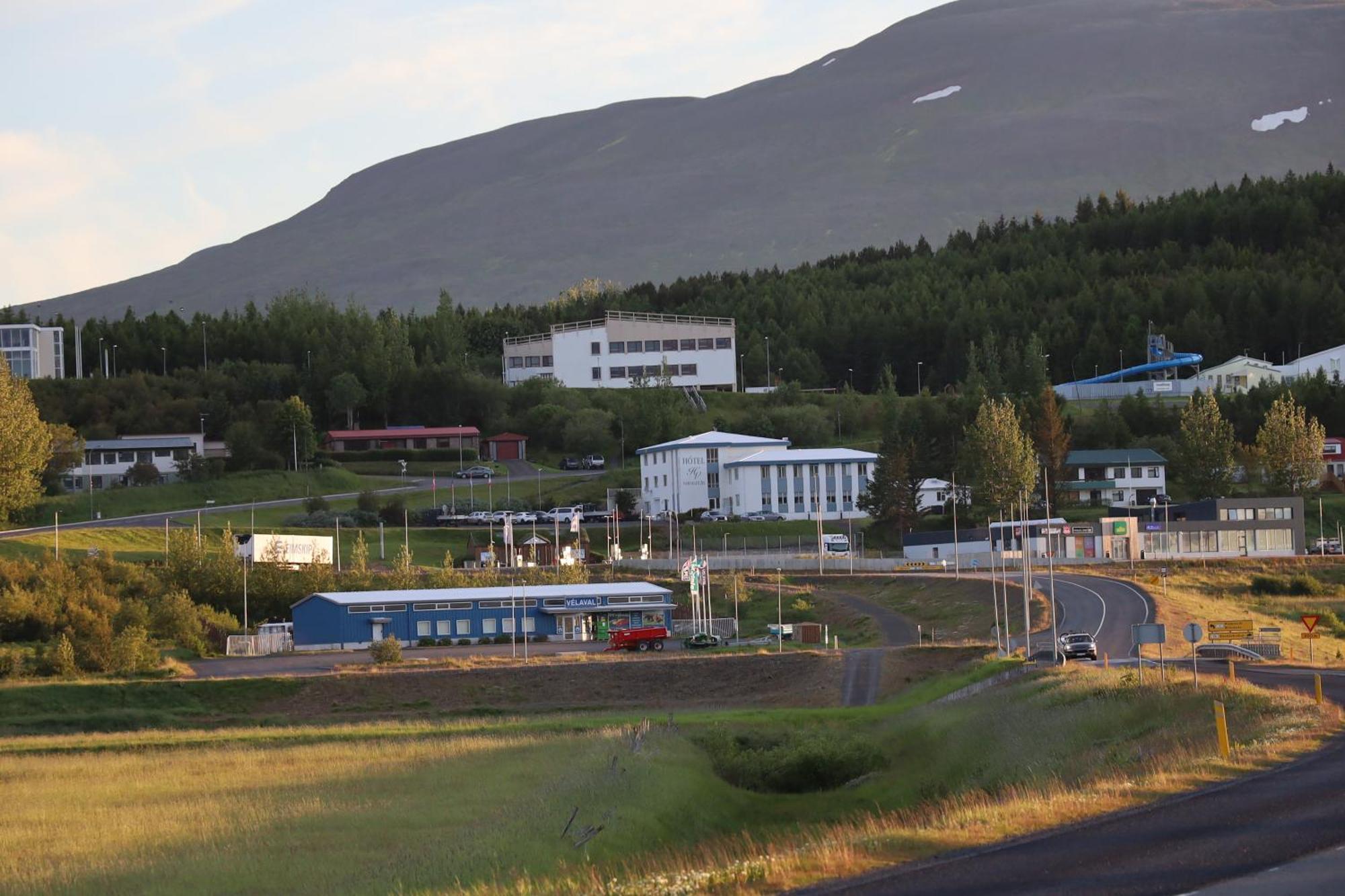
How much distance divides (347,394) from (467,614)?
223 feet

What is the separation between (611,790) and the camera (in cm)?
2980

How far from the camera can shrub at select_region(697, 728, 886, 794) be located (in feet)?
111

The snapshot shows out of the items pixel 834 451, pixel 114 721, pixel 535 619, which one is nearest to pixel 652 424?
pixel 834 451

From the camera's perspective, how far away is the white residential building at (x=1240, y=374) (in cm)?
13662

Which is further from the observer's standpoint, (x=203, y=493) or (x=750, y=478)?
(x=750, y=478)

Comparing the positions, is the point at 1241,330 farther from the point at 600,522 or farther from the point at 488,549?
the point at 488,549

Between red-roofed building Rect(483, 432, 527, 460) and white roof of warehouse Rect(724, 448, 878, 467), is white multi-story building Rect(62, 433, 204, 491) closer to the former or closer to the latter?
red-roofed building Rect(483, 432, 527, 460)

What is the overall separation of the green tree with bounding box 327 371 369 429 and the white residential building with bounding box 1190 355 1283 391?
70.9 metres

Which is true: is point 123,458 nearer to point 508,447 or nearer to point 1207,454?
point 508,447

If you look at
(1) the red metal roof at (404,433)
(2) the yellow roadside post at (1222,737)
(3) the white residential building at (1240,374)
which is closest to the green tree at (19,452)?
(1) the red metal roof at (404,433)

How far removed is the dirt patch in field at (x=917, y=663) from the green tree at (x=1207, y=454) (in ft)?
178

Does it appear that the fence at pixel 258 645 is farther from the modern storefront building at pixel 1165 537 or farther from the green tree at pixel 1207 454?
the green tree at pixel 1207 454

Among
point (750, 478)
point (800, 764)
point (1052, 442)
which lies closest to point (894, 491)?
point (750, 478)

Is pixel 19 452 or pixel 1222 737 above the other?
pixel 19 452
